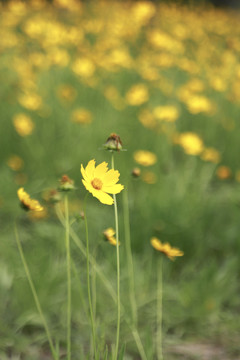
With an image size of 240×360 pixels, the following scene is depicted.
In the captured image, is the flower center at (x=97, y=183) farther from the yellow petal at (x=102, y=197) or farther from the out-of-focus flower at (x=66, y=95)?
the out-of-focus flower at (x=66, y=95)

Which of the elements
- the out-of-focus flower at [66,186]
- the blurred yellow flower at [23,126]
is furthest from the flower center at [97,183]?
the blurred yellow flower at [23,126]

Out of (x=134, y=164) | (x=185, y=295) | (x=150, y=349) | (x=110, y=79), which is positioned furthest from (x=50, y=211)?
(x=110, y=79)

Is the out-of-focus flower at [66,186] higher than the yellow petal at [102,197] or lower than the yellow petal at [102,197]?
higher

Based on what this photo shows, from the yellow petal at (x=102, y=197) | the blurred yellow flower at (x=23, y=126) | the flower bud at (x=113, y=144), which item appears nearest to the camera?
the yellow petal at (x=102, y=197)

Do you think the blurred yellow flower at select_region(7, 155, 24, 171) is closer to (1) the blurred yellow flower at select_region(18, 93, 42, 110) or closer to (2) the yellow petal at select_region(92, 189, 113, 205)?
(1) the blurred yellow flower at select_region(18, 93, 42, 110)

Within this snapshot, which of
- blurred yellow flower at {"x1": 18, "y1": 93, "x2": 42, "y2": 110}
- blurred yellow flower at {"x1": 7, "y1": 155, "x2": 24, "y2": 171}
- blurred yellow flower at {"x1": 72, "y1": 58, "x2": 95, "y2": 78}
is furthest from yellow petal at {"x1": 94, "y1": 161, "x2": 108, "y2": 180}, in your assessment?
blurred yellow flower at {"x1": 72, "y1": 58, "x2": 95, "y2": 78}

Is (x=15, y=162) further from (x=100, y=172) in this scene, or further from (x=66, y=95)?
(x=100, y=172)
